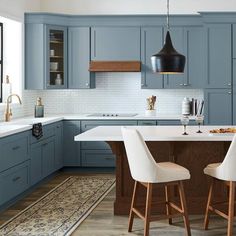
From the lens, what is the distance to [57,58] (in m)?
8.16

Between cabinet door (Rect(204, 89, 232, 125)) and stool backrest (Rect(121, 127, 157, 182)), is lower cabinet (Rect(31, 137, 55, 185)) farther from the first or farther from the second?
cabinet door (Rect(204, 89, 232, 125))

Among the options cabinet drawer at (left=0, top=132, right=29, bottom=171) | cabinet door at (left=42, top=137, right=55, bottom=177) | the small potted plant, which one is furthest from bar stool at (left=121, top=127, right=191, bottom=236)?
the small potted plant

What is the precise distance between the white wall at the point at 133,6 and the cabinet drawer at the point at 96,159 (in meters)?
2.24

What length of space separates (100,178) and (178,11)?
293 centimetres

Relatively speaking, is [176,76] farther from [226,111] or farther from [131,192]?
[131,192]

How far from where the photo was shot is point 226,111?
307 inches

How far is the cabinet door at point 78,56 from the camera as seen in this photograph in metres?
8.16

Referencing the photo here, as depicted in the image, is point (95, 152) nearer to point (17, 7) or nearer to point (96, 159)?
point (96, 159)

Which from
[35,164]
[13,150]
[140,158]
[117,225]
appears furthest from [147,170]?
[35,164]

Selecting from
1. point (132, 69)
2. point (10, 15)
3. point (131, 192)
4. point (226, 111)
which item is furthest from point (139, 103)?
point (131, 192)

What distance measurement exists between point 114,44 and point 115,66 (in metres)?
0.35

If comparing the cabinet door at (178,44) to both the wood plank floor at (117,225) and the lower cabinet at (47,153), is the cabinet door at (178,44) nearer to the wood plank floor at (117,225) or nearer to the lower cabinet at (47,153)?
the lower cabinet at (47,153)

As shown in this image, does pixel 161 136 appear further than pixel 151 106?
No

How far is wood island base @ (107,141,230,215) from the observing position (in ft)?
17.0
